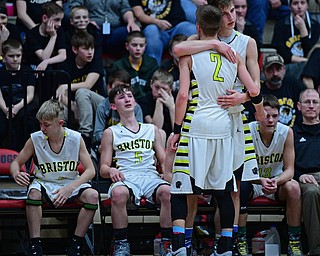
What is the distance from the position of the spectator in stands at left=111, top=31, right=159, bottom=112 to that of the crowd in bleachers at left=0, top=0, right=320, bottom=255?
0.04 ft

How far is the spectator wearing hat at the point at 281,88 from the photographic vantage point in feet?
29.6

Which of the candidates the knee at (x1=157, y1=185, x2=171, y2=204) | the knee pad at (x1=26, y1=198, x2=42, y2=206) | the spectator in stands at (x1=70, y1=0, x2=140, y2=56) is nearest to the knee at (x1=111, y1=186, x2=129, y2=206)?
the knee at (x1=157, y1=185, x2=171, y2=204)

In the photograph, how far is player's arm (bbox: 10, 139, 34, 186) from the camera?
7.02 metres

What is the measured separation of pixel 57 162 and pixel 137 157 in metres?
0.71

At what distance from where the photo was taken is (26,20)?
9781 mm

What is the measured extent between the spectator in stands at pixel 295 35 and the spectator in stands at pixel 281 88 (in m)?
0.96

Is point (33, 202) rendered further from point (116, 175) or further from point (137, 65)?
point (137, 65)

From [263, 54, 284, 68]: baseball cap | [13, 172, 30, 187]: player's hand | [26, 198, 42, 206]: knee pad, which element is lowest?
→ [26, 198, 42, 206]: knee pad

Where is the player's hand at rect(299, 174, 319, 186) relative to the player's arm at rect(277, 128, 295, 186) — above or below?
below

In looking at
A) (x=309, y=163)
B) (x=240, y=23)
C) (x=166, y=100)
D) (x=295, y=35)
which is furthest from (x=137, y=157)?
(x=295, y=35)

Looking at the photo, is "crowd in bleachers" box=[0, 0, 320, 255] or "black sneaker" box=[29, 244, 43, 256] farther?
"crowd in bleachers" box=[0, 0, 320, 255]

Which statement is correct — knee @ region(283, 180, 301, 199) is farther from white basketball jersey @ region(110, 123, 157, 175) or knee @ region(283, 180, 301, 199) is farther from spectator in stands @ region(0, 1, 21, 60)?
spectator in stands @ region(0, 1, 21, 60)

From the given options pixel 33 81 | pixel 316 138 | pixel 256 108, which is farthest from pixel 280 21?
pixel 256 108

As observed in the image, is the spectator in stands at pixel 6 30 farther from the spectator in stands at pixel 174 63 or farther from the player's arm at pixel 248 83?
the player's arm at pixel 248 83
